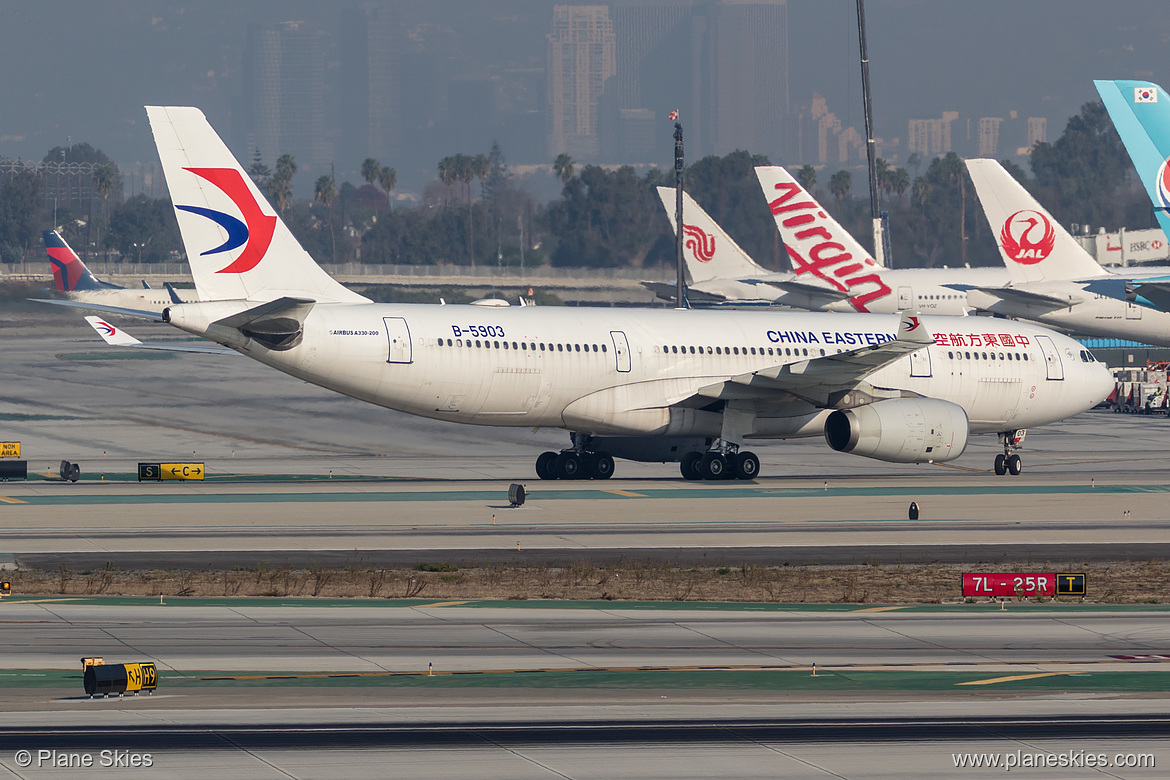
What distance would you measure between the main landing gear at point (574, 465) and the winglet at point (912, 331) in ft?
26.8

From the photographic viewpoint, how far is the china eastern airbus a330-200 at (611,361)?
33438 mm

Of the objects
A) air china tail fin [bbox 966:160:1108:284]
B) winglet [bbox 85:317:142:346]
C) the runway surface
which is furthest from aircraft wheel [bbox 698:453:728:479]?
air china tail fin [bbox 966:160:1108:284]

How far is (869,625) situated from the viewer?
19.8 metres

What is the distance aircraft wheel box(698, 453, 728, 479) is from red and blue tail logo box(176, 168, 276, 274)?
1203 cm

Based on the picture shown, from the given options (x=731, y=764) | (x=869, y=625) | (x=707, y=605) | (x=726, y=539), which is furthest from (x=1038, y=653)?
(x=726, y=539)

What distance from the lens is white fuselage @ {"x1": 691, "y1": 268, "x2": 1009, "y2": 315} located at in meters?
75.9

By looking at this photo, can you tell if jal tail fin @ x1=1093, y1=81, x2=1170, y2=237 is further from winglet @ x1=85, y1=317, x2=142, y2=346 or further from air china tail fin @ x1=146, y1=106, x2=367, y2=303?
winglet @ x1=85, y1=317, x2=142, y2=346

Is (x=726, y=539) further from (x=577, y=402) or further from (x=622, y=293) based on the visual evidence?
(x=622, y=293)

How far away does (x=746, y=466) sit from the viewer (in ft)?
125

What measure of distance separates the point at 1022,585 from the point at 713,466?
52.2ft

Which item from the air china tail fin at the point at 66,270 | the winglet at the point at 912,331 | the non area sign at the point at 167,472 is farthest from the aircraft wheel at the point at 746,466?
the air china tail fin at the point at 66,270

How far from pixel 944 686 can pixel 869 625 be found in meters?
3.94

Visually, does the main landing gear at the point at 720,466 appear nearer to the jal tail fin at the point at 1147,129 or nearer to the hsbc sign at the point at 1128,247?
the jal tail fin at the point at 1147,129

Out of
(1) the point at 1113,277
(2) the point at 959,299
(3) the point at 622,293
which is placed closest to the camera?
(1) the point at 1113,277
